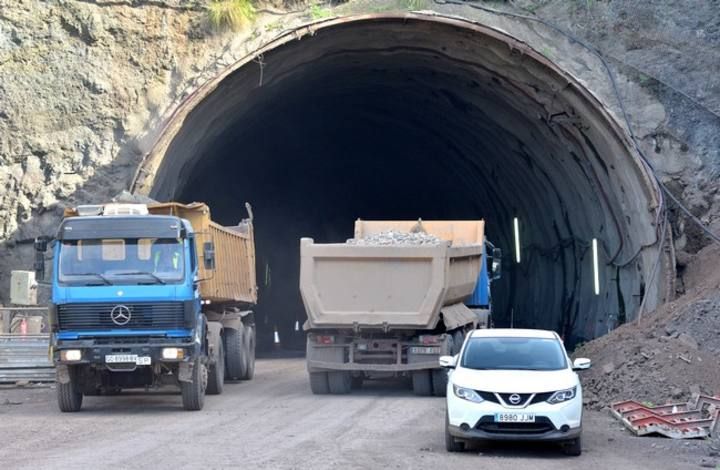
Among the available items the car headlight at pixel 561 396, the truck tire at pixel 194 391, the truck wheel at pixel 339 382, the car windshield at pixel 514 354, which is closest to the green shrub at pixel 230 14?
the truck wheel at pixel 339 382

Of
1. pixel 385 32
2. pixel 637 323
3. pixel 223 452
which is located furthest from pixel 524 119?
pixel 223 452

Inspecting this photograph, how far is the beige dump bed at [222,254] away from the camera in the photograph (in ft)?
66.5

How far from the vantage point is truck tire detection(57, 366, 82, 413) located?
59.0 feet

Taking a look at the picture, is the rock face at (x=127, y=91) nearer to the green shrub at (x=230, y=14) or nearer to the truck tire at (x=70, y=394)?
the green shrub at (x=230, y=14)

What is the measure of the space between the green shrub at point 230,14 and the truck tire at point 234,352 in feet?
26.6

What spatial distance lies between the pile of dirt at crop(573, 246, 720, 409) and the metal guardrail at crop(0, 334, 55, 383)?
1078 centimetres

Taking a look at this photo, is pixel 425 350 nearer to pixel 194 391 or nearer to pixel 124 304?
pixel 194 391

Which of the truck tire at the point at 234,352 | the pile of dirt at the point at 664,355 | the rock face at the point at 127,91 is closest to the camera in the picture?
the pile of dirt at the point at 664,355

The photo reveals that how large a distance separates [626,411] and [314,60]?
14782 mm

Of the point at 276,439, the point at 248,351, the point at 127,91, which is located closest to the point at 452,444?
the point at 276,439

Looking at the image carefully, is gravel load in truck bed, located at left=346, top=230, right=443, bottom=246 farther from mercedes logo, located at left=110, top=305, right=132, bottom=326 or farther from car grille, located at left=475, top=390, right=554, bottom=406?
car grille, located at left=475, top=390, right=554, bottom=406

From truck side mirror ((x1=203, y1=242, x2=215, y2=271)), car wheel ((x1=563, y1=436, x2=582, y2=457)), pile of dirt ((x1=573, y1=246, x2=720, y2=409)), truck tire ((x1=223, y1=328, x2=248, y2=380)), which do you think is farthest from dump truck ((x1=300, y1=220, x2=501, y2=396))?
car wheel ((x1=563, y1=436, x2=582, y2=457))

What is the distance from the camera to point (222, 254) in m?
22.5

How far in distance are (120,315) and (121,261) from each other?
90cm
